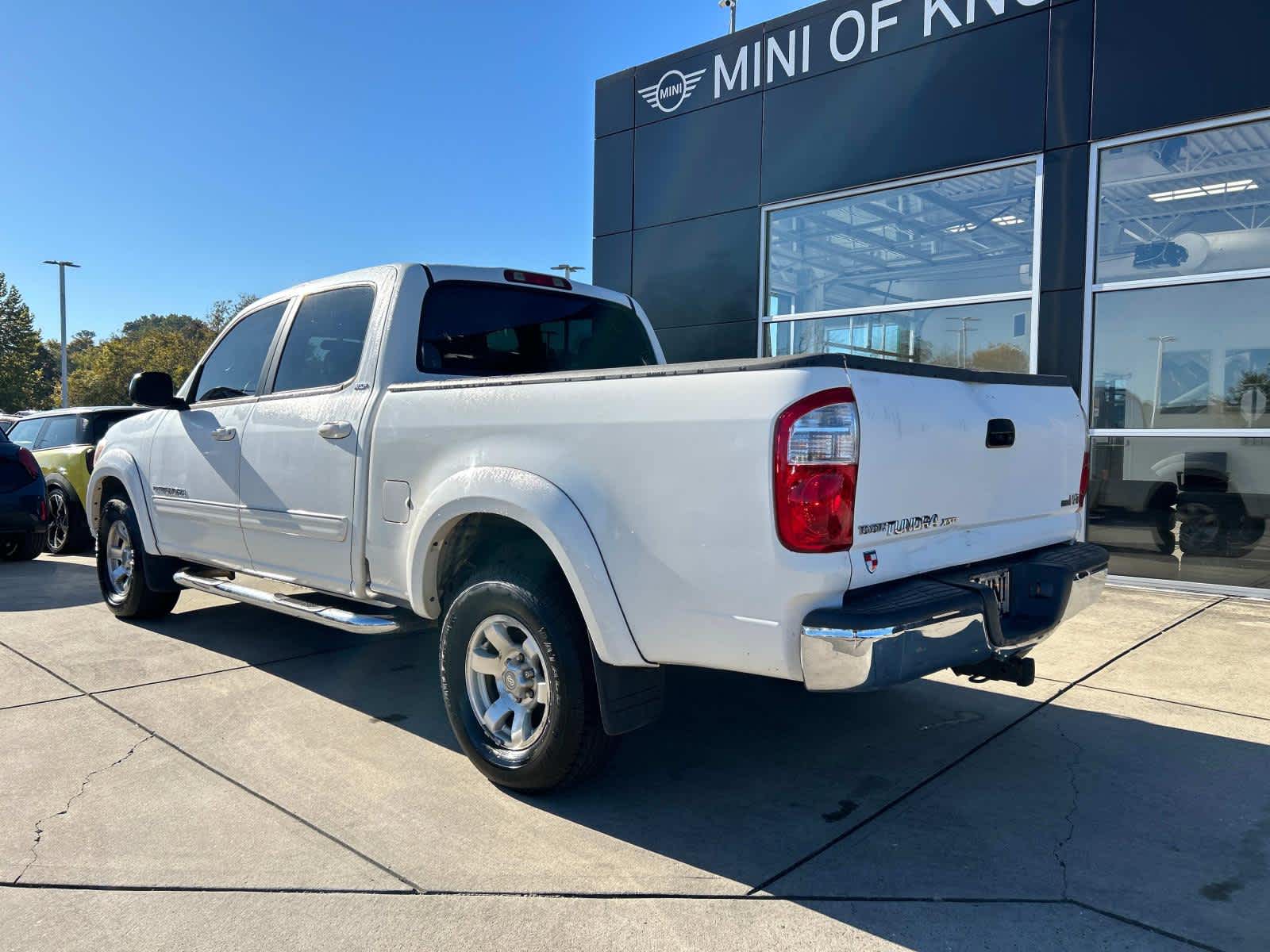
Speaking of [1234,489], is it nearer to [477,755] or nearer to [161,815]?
[477,755]

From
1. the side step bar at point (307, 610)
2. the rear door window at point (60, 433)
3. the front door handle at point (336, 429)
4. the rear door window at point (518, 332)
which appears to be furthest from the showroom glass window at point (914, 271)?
the rear door window at point (60, 433)

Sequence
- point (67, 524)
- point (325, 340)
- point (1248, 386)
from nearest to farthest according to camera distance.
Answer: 1. point (325, 340)
2. point (1248, 386)
3. point (67, 524)

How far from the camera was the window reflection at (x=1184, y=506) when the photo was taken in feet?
24.4

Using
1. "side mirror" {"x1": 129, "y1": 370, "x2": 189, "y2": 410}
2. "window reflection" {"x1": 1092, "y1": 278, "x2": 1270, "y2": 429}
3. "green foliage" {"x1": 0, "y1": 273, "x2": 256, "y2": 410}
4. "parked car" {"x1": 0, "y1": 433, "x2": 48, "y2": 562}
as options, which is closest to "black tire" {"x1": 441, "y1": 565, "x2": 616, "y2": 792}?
"side mirror" {"x1": 129, "y1": 370, "x2": 189, "y2": 410}

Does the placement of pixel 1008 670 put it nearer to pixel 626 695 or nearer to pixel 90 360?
pixel 626 695

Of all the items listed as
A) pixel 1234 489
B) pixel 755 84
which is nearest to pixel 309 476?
pixel 1234 489

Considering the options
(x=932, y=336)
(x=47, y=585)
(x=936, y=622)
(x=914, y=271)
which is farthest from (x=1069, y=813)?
(x=47, y=585)

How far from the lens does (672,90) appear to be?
11062 mm

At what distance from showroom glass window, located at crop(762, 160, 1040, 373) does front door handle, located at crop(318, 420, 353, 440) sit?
17.7 feet

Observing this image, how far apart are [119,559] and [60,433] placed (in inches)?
199

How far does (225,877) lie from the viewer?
9.20 ft

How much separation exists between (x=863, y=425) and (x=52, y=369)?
101m

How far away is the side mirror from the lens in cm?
501

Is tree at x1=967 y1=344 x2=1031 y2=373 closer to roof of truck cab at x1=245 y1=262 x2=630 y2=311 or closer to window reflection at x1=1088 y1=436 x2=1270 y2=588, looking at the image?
window reflection at x1=1088 y1=436 x2=1270 y2=588
